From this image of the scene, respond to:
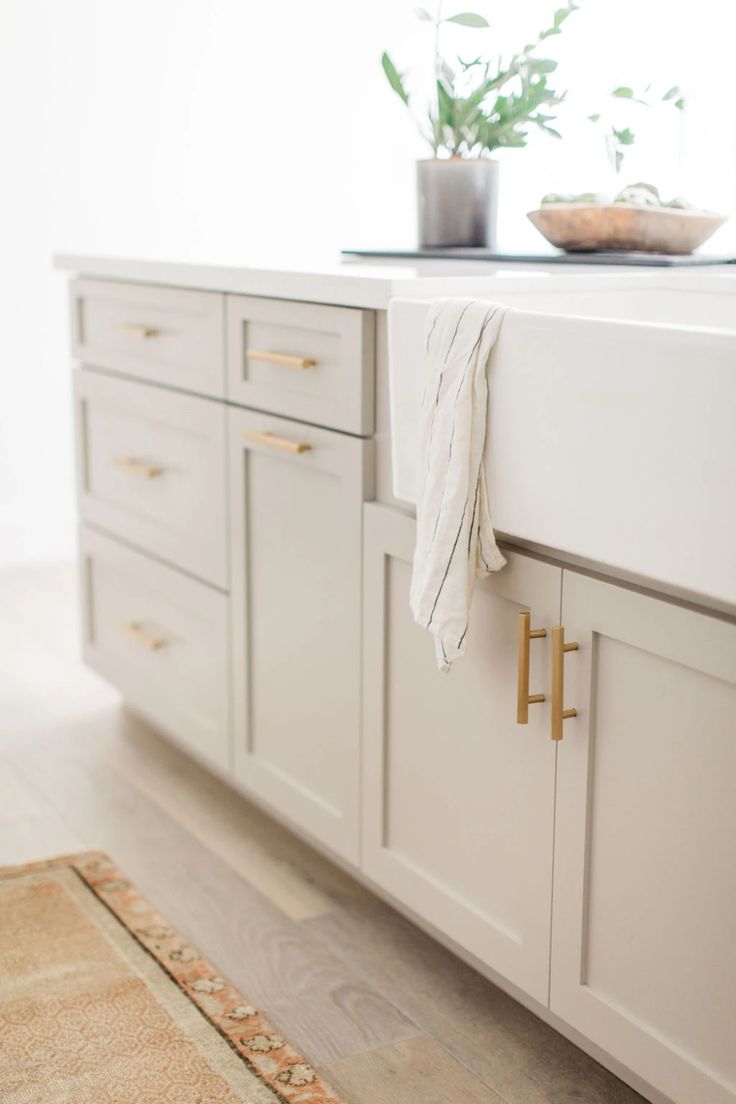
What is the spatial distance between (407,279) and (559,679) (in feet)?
1.59

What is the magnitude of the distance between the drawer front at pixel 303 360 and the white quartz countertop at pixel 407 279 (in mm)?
24

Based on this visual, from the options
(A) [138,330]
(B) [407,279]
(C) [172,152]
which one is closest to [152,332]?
(A) [138,330]

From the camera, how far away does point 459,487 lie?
1224 mm

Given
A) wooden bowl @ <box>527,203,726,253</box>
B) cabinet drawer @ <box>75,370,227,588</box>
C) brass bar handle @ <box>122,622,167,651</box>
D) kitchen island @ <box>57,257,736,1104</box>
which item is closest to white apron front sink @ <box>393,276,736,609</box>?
kitchen island @ <box>57,257,736,1104</box>

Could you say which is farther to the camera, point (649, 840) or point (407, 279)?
point (407, 279)

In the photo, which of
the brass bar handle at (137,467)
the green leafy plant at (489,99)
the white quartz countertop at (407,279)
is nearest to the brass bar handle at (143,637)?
the brass bar handle at (137,467)

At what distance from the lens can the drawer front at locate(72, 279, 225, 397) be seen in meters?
1.84

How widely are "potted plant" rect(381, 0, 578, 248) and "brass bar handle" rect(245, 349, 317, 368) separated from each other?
1.36 feet

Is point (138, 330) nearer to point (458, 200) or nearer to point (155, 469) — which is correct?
point (155, 469)

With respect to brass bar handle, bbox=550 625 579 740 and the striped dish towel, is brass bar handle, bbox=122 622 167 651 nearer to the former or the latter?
the striped dish towel

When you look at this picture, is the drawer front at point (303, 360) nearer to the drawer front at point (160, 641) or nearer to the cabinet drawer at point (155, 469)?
the cabinet drawer at point (155, 469)

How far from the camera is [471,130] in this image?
1901 mm

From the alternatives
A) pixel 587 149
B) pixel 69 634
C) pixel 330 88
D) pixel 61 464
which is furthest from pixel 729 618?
pixel 330 88

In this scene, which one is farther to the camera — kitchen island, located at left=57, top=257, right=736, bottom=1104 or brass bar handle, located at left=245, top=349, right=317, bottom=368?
brass bar handle, located at left=245, top=349, right=317, bottom=368
